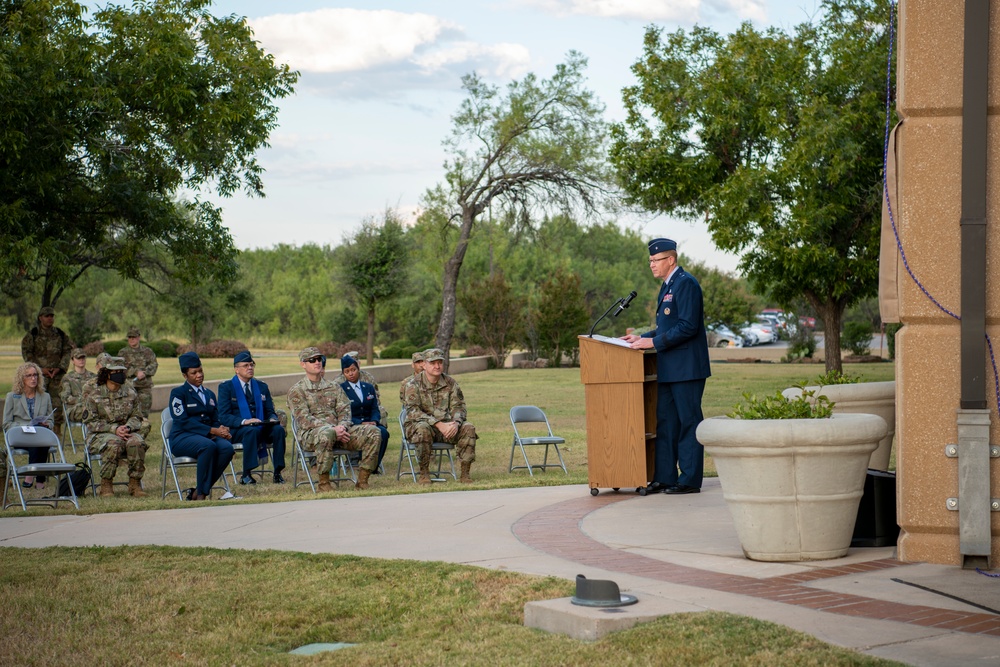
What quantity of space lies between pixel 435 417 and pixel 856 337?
39.0 m

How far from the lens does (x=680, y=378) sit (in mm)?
9266

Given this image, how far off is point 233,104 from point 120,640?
15025 millimetres

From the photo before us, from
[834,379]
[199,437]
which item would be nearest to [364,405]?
[199,437]

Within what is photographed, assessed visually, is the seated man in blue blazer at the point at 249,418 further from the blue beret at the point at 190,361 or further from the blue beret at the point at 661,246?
the blue beret at the point at 661,246

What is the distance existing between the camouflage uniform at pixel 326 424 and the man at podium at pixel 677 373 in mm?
3750

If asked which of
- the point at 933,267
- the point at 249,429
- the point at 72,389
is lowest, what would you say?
the point at 249,429

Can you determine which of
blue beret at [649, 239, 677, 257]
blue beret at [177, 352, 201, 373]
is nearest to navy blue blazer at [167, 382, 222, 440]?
blue beret at [177, 352, 201, 373]

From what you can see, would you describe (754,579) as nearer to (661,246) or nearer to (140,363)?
(661,246)

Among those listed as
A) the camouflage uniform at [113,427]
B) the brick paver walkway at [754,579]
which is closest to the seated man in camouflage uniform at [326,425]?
the camouflage uniform at [113,427]

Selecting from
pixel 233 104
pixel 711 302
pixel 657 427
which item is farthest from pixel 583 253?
pixel 657 427

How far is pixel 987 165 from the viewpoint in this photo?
624 centimetres

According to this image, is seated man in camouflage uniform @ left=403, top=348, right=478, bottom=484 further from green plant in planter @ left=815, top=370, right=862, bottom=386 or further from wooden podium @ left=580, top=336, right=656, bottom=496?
green plant in planter @ left=815, top=370, right=862, bottom=386

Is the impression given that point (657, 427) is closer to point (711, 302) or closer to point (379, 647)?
point (379, 647)

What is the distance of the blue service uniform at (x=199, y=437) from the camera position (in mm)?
11773
